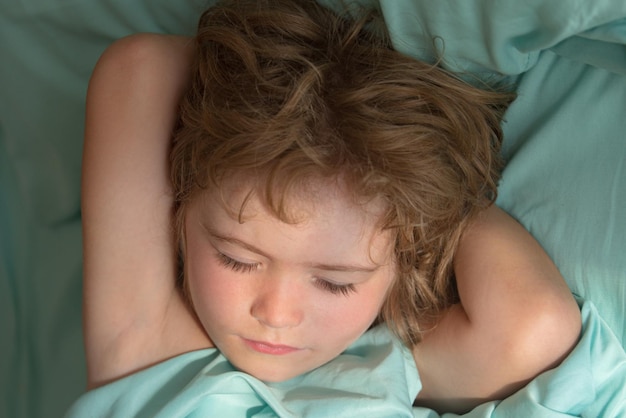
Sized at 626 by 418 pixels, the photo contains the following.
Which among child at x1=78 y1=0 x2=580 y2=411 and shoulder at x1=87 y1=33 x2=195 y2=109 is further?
shoulder at x1=87 y1=33 x2=195 y2=109

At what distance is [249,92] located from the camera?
0.97m

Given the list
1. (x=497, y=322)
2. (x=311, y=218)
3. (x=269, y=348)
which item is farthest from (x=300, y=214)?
(x=497, y=322)

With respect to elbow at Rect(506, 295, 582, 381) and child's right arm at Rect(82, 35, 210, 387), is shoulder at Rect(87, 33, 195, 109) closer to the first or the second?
child's right arm at Rect(82, 35, 210, 387)

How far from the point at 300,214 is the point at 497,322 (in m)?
0.30

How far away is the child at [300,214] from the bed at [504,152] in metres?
0.04

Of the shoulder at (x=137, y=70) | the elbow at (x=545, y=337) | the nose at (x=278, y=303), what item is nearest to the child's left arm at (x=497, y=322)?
the elbow at (x=545, y=337)

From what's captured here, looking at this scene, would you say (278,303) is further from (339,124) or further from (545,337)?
(545,337)

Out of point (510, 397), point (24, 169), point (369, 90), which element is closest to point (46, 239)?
point (24, 169)

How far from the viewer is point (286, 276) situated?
94 centimetres

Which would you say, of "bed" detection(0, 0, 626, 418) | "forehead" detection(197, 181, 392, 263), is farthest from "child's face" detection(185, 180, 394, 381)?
"bed" detection(0, 0, 626, 418)

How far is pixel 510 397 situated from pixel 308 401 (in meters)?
0.24

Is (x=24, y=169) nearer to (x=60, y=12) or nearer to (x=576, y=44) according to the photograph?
(x=60, y=12)

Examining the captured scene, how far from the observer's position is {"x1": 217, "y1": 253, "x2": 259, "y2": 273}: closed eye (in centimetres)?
95

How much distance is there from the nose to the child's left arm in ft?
0.81
